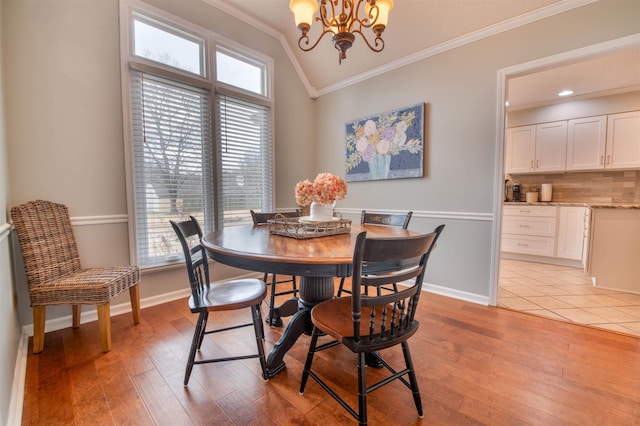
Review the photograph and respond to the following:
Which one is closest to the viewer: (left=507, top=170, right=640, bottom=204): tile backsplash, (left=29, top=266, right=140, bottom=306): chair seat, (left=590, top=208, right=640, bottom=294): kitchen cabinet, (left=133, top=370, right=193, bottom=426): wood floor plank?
(left=133, top=370, right=193, bottom=426): wood floor plank

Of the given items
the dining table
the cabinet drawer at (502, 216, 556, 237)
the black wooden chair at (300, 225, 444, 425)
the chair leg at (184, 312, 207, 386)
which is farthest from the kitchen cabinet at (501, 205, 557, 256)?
the chair leg at (184, 312, 207, 386)

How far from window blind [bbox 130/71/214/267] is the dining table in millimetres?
1106

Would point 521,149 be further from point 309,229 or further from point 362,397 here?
point 362,397

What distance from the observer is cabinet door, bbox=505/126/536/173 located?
452 cm

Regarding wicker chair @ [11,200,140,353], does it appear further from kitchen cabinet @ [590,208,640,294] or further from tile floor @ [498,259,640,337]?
kitchen cabinet @ [590,208,640,294]

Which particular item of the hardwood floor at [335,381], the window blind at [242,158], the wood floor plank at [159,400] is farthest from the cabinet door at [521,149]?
the wood floor plank at [159,400]

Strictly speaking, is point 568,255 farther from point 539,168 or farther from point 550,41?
point 550,41

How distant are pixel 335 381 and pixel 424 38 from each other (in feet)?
10.6

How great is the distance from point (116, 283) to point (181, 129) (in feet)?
5.03

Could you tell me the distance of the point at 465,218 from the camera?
2764 mm

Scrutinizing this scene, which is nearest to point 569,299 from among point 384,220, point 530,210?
point 530,210

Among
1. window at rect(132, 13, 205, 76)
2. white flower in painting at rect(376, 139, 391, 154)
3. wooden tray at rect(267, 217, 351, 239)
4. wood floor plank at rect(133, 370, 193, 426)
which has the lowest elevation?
wood floor plank at rect(133, 370, 193, 426)

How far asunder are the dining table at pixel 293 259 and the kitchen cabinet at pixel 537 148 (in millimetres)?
4156

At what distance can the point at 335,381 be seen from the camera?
60.8 inches
